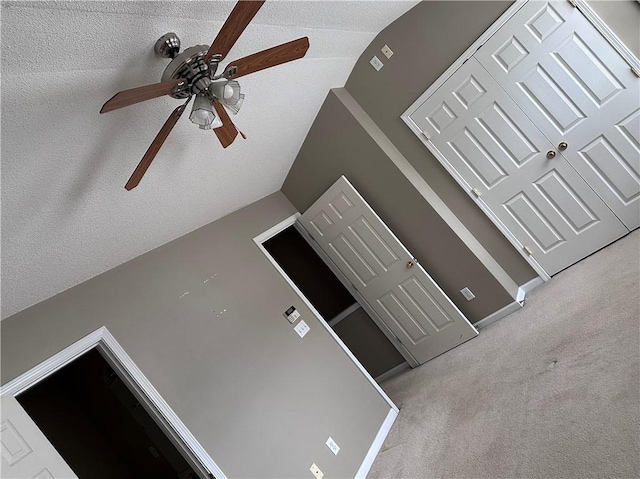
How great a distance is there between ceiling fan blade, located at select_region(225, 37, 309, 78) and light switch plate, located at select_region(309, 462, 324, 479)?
8.54ft

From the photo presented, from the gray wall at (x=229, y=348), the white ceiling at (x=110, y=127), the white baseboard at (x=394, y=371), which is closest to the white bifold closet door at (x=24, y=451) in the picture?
the gray wall at (x=229, y=348)

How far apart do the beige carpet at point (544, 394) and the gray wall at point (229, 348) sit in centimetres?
54

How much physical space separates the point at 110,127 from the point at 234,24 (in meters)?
0.62

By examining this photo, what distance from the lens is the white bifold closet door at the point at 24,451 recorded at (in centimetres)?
200

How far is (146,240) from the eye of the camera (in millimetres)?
2855

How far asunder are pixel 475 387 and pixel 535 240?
1.29 meters

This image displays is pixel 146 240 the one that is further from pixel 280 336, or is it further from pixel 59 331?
pixel 280 336

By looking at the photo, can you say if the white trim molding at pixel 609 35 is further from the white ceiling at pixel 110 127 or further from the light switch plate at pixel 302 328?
the light switch plate at pixel 302 328

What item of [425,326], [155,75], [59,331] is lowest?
[425,326]

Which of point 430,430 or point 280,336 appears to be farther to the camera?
point 280,336

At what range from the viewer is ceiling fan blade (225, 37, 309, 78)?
1.78 metres

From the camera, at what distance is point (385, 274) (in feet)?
13.9

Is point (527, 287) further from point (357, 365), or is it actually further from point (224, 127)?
point (224, 127)

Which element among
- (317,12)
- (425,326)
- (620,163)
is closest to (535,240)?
(620,163)
